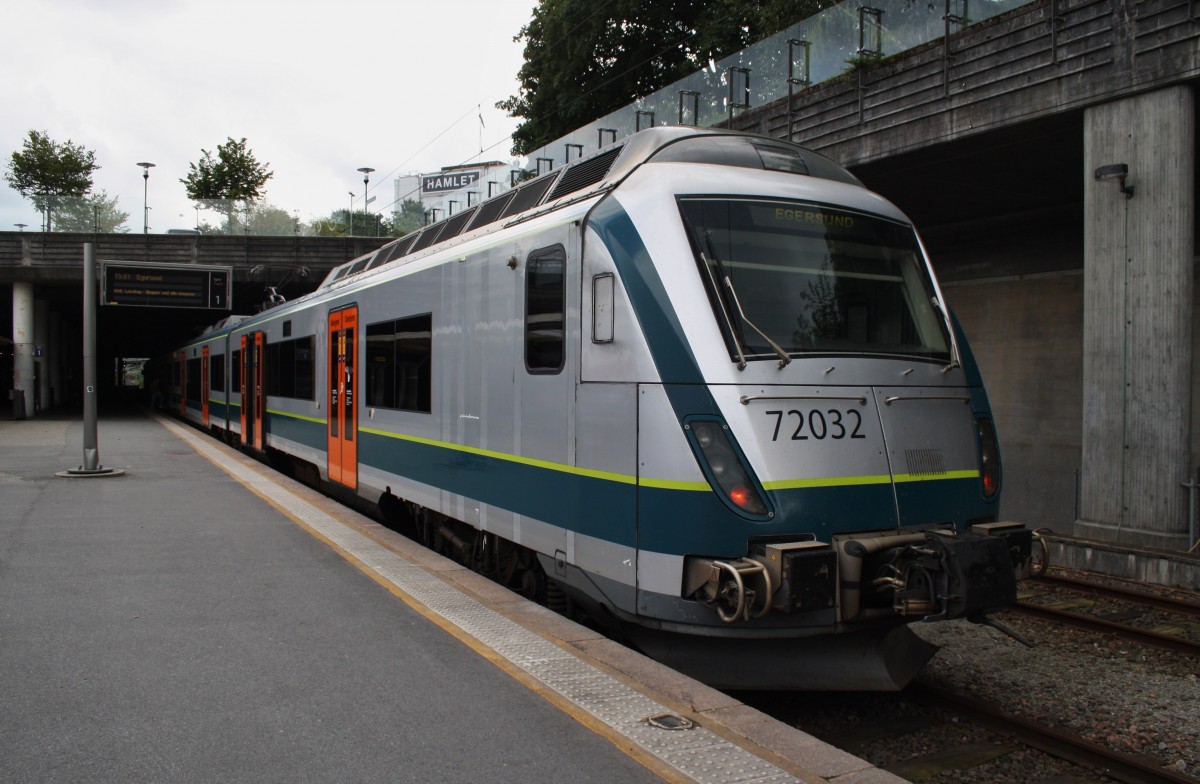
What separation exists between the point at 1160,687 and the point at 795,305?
358 cm

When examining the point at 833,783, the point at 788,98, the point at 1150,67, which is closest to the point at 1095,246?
the point at 1150,67

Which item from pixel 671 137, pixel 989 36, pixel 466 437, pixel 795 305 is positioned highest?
pixel 989 36

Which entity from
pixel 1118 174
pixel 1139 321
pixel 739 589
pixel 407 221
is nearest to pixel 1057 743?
pixel 739 589

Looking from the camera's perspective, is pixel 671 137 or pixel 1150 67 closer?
pixel 671 137

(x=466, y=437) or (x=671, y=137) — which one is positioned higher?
(x=671, y=137)

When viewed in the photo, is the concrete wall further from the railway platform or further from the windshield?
the railway platform

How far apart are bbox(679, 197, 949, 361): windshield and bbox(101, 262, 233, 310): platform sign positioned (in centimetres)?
2383

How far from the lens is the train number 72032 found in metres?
4.81

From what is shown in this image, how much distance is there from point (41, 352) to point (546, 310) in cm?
3263

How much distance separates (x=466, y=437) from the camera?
23.3 feet

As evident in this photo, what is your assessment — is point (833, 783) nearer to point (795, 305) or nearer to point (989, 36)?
point (795, 305)

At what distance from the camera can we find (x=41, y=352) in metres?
32.5

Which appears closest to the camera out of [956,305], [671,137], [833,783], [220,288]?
[833,783]

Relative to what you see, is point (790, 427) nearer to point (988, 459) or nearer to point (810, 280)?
point (810, 280)
